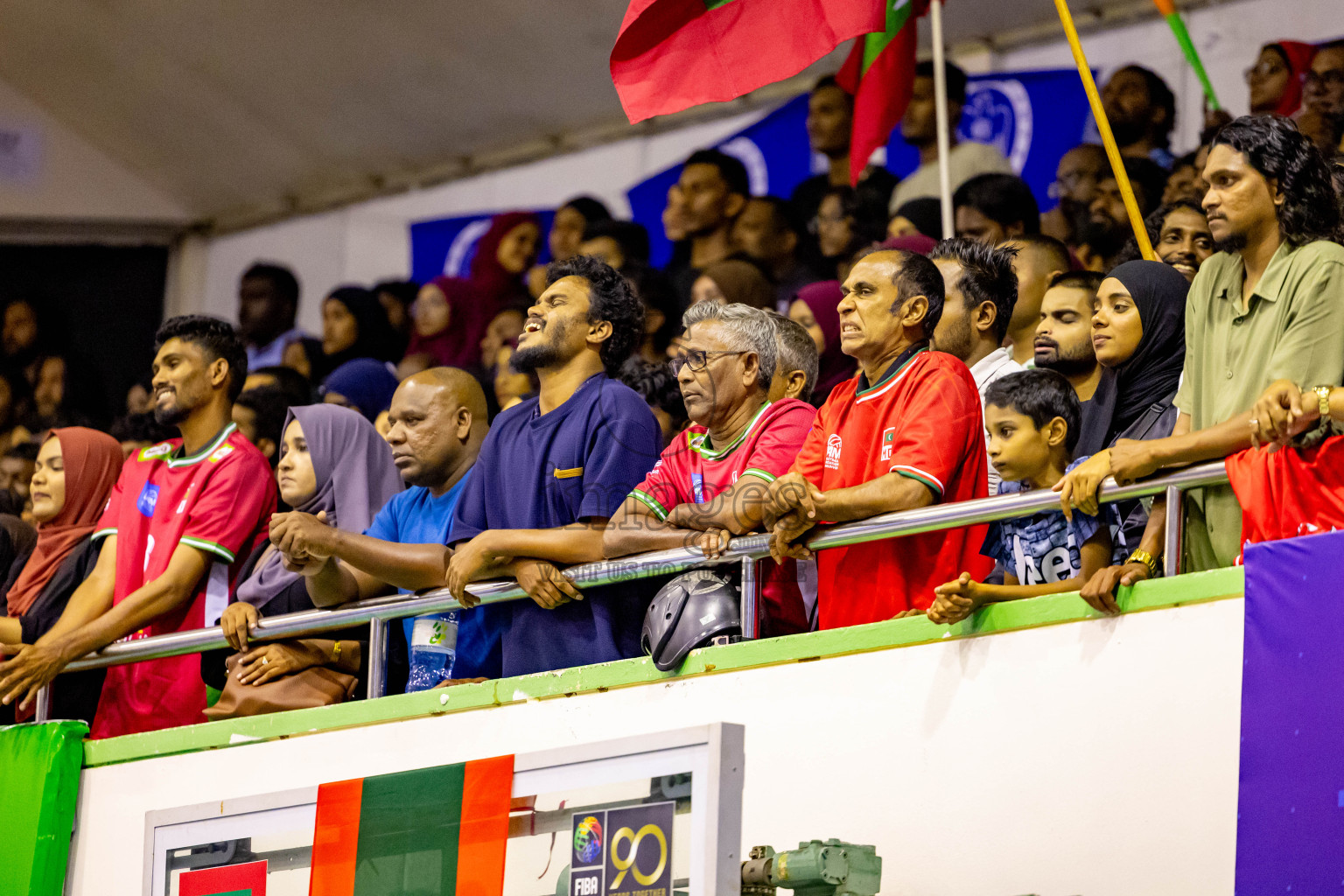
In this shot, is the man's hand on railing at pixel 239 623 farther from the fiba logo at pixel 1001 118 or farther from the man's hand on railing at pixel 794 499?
the fiba logo at pixel 1001 118

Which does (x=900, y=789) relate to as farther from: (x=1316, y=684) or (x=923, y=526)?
(x=1316, y=684)

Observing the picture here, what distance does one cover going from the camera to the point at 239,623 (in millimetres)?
5438

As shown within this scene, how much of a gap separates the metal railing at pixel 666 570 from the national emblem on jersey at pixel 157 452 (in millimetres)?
710

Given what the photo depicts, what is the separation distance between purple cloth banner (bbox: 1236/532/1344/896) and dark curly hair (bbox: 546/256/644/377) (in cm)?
222

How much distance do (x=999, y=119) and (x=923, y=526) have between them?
5527 mm

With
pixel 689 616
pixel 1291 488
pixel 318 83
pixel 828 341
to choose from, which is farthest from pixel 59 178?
pixel 1291 488

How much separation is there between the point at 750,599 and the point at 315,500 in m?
1.85

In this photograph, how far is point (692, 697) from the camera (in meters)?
4.74

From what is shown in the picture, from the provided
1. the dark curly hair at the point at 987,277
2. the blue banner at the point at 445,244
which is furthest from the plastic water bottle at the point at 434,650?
the blue banner at the point at 445,244

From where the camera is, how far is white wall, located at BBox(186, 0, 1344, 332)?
868 centimetres

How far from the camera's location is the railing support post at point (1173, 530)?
4.06 m

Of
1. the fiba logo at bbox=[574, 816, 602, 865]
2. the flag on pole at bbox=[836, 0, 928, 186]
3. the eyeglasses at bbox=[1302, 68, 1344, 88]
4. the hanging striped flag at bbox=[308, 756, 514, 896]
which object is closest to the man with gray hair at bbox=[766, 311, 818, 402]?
the hanging striped flag at bbox=[308, 756, 514, 896]

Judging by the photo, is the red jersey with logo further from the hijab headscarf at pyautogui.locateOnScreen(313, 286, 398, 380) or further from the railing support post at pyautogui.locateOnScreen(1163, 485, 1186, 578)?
the hijab headscarf at pyautogui.locateOnScreen(313, 286, 398, 380)

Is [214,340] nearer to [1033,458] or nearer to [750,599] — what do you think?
[750,599]
